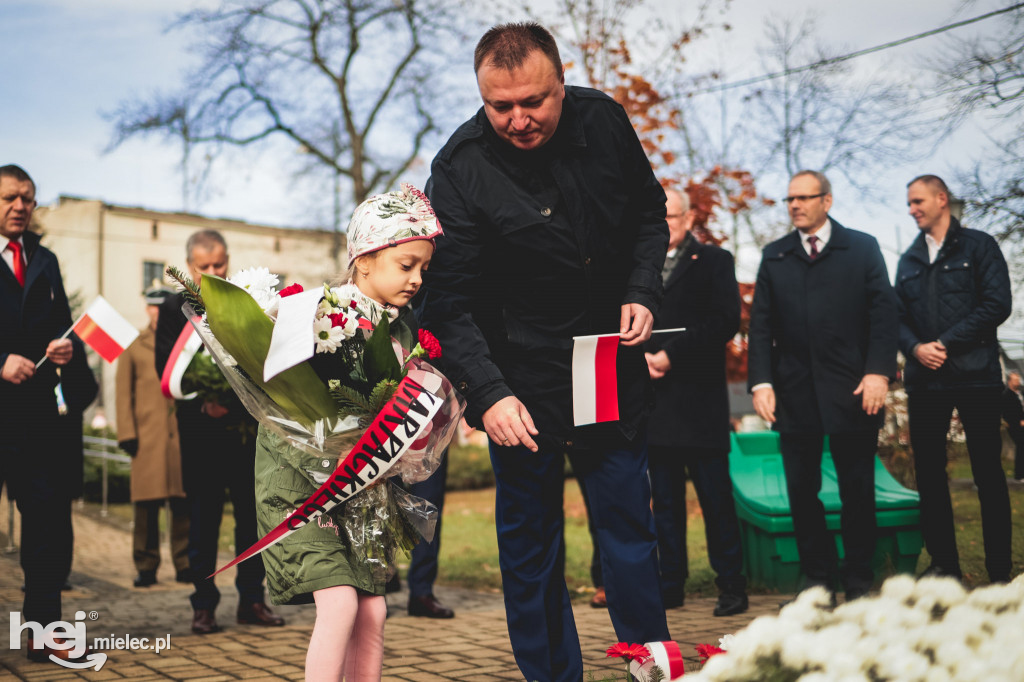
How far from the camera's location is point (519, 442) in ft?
9.44

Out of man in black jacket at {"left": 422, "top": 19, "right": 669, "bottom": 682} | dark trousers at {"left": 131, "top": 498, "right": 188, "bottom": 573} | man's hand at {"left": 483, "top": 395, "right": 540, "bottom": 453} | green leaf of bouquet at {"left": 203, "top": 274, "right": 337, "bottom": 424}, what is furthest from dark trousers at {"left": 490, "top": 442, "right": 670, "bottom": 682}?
dark trousers at {"left": 131, "top": 498, "right": 188, "bottom": 573}

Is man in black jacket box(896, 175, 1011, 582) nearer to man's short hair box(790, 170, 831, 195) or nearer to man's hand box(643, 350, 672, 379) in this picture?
man's short hair box(790, 170, 831, 195)

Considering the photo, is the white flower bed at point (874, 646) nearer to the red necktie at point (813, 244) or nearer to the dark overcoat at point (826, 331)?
the dark overcoat at point (826, 331)

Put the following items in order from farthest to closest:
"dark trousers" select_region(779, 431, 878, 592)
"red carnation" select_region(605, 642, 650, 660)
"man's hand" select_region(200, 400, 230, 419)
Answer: "man's hand" select_region(200, 400, 230, 419)
"dark trousers" select_region(779, 431, 878, 592)
"red carnation" select_region(605, 642, 650, 660)

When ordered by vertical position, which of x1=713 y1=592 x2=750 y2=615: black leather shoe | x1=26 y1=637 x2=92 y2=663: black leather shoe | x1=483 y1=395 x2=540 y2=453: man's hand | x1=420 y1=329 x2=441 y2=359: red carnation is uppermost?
x1=420 y1=329 x2=441 y2=359: red carnation

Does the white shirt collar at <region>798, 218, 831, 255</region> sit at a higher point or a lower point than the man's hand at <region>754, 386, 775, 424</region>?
higher

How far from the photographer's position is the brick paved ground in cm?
412

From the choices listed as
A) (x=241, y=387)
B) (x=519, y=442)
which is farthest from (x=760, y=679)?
(x=241, y=387)

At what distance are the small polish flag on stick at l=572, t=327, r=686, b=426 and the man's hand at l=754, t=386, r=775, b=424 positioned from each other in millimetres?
2592

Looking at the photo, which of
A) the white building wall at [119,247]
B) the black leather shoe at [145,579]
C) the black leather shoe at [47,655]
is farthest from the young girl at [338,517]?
the white building wall at [119,247]

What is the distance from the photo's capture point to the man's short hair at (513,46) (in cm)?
287

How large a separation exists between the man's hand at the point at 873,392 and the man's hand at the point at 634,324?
2520 mm

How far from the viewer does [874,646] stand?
161cm

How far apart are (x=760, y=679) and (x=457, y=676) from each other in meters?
2.60
